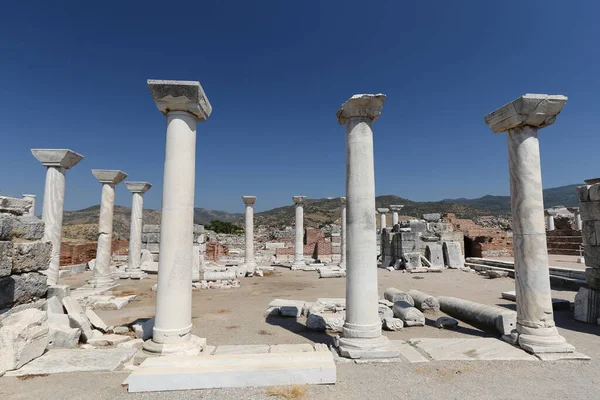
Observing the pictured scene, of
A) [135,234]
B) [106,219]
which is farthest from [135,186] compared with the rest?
[106,219]

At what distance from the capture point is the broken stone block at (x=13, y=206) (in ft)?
19.4

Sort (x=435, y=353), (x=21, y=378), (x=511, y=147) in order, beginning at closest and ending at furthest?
(x=21, y=378)
(x=435, y=353)
(x=511, y=147)

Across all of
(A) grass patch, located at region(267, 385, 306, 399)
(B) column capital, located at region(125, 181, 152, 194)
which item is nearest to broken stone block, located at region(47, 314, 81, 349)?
(A) grass patch, located at region(267, 385, 306, 399)

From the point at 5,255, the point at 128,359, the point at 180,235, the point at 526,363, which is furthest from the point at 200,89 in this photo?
the point at 526,363

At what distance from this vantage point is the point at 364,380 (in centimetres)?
462

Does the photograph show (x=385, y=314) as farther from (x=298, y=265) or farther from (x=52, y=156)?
(x=298, y=265)

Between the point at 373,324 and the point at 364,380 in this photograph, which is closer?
the point at 364,380

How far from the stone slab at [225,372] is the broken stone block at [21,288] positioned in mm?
2883

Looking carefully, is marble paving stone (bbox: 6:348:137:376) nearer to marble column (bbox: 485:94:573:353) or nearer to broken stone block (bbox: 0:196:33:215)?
broken stone block (bbox: 0:196:33:215)

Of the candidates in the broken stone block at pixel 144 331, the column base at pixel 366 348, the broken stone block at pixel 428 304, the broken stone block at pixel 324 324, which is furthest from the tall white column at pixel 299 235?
the column base at pixel 366 348

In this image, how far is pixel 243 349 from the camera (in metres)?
5.83

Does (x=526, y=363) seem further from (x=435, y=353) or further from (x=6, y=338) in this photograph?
(x=6, y=338)

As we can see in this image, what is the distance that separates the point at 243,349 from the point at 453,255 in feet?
58.1

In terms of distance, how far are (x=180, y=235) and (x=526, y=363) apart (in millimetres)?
5960
